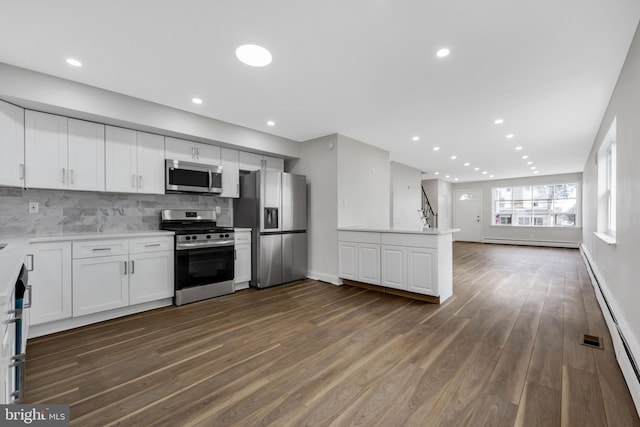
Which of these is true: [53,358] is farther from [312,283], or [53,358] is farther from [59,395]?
[312,283]

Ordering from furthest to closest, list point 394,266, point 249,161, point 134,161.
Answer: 1. point 249,161
2. point 394,266
3. point 134,161

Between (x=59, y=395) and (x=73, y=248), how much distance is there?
154 centimetres

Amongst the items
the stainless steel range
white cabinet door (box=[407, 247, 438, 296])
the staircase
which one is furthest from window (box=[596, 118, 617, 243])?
the staircase

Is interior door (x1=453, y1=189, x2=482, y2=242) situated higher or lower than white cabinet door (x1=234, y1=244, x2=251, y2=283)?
higher

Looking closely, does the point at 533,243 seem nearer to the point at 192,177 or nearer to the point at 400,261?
the point at 400,261

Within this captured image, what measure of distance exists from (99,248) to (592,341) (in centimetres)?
490

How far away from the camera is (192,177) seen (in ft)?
12.7

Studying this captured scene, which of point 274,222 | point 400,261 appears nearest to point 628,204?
point 400,261

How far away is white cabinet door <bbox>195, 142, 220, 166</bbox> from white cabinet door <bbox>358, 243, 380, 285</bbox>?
2585mm

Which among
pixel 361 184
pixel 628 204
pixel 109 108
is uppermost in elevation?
pixel 109 108

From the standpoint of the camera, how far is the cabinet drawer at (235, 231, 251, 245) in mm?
4250

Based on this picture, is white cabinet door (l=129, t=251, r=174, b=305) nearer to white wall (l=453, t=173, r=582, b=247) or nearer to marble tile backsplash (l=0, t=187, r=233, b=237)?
marble tile backsplash (l=0, t=187, r=233, b=237)

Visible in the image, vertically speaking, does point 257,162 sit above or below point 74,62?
below

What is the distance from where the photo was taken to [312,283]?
4625 mm
